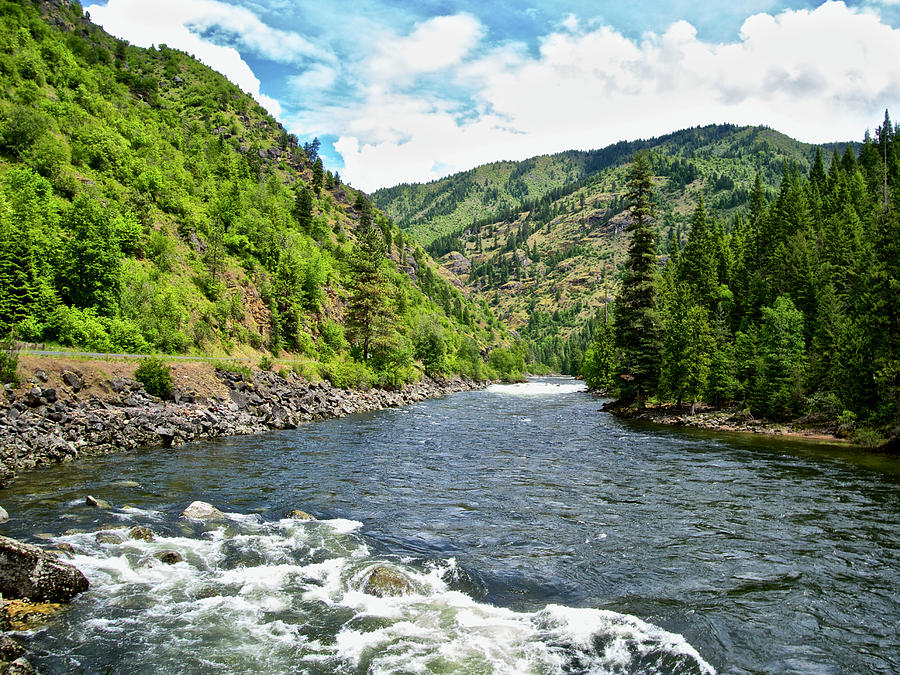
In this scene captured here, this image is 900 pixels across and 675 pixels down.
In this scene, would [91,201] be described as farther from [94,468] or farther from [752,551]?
[752,551]

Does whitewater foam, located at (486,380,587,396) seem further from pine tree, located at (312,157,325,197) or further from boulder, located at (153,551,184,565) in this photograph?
boulder, located at (153,551,184,565)

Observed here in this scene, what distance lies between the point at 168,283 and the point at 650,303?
50.8 meters

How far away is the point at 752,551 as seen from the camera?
1347cm

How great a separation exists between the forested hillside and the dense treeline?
34783 mm

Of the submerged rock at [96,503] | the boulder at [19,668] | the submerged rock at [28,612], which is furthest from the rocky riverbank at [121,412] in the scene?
the boulder at [19,668]

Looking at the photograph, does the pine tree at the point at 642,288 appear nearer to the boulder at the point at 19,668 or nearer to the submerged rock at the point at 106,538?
the submerged rock at the point at 106,538

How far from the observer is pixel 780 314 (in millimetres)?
45281

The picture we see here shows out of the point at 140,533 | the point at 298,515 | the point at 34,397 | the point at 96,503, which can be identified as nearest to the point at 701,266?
the point at 298,515

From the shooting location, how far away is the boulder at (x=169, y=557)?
11.9m

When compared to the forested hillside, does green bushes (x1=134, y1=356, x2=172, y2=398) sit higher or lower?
lower

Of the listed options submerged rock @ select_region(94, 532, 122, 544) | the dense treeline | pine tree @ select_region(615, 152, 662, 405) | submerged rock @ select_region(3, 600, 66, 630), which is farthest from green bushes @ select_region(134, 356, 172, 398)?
pine tree @ select_region(615, 152, 662, 405)

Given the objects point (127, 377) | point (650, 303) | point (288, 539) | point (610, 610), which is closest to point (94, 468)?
point (127, 377)

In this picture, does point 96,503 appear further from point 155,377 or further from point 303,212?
point 303,212

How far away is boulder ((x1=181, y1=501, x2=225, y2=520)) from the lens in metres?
15.4
